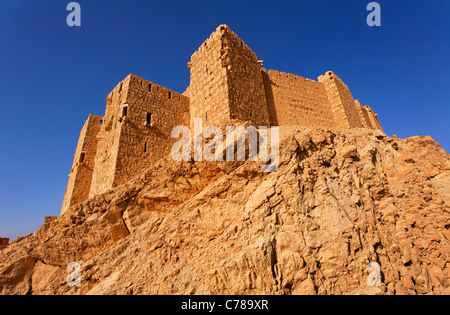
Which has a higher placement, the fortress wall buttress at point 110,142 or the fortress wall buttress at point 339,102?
the fortress wall buttress at point 339,102

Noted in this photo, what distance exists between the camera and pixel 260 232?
4.92m

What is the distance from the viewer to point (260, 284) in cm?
428

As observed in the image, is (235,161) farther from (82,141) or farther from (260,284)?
(82,141)

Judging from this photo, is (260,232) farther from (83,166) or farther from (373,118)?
(373,118)

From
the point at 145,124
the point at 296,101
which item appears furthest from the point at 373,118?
the point at 145,124

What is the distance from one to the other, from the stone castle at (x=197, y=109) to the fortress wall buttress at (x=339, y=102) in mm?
68

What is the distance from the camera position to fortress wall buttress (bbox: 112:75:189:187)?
1144 centimetres

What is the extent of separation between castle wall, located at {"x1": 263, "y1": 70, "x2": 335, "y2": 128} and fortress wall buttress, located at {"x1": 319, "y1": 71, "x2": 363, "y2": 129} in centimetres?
37

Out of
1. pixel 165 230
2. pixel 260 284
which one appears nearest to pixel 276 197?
pixel 260 284

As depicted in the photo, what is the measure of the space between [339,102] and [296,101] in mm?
3425

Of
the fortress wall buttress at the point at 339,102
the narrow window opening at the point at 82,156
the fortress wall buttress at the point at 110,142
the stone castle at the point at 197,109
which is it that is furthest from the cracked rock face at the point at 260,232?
the narrow window opening at the point at 82,156

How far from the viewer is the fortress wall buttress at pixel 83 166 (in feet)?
46.9

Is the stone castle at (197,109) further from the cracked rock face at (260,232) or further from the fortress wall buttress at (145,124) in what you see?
the cracked rock face at (260,232)

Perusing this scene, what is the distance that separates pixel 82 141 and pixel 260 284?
16.2 metres
